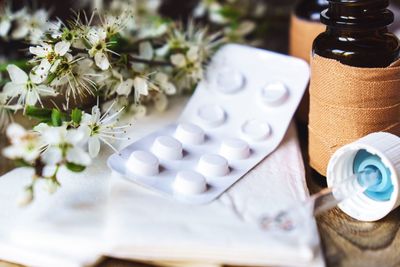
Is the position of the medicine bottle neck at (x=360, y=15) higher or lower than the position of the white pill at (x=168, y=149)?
higher

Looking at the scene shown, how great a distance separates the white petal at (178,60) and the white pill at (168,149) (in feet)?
0.47

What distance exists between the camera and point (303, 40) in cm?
73

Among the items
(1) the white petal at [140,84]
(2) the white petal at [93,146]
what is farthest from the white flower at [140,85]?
(2) the white petal at [93,146]

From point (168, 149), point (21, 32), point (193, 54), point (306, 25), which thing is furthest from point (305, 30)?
point (21, 32)

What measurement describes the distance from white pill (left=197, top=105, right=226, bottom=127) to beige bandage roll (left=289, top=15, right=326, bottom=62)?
0.13 meters

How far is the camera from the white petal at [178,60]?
721mm

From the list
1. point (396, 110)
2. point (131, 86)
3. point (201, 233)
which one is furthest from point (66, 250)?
point (396, 110)

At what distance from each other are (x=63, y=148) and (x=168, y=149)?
0.11m

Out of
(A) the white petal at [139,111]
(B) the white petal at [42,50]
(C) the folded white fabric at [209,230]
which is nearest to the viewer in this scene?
(C) the folded white fabric at [209,230]

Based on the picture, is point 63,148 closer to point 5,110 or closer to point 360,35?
point 5,110

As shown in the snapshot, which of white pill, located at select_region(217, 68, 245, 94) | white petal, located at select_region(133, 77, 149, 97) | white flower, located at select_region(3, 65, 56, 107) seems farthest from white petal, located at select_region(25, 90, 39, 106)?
white pill, located at select_region(217, 68, 245, 94)

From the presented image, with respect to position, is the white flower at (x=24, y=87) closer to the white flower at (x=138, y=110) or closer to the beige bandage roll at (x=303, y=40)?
the white flower at (x=138, y=110)

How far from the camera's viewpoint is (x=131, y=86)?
67 centimetres

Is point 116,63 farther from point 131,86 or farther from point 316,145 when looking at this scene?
point 316,145
